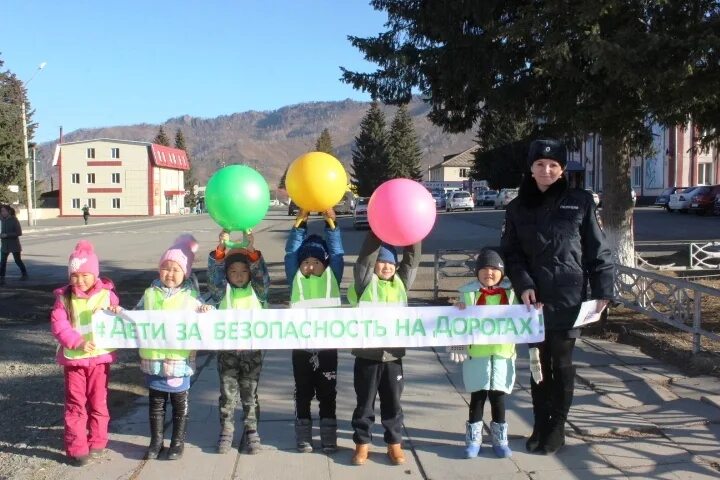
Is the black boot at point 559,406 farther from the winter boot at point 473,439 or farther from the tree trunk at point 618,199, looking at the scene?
the tree trunk at point 618,199

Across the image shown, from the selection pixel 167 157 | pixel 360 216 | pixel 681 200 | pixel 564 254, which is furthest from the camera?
pixel 167 157

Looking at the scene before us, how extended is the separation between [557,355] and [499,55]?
20.0 ft

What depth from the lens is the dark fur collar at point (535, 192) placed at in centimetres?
459

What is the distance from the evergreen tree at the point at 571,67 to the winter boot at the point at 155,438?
5.45 m

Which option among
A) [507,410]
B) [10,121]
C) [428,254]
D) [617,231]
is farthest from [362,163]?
[507,410]

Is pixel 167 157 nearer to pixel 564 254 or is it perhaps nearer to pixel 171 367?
pixel 171 367

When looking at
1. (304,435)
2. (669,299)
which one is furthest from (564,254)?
(669,299)

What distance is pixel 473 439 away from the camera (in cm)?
457

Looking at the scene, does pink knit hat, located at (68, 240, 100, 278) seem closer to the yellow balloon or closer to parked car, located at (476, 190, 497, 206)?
the yellow balloon

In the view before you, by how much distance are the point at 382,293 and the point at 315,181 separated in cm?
95

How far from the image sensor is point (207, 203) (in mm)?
4832

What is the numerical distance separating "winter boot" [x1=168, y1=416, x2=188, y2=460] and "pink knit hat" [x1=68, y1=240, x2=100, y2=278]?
121 centimetres

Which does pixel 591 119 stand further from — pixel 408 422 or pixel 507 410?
pixel 408 422

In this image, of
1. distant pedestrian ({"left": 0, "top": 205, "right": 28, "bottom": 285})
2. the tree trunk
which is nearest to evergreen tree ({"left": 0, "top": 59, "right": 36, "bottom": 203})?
distant pedestrian ({"left": 0, "top": 205, "right": 28, "bottom": 285})
